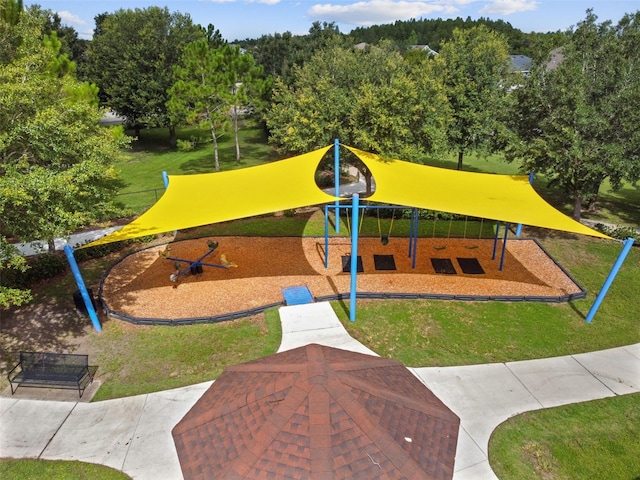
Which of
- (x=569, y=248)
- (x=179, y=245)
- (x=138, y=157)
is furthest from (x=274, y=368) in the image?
(x=138, y=157)

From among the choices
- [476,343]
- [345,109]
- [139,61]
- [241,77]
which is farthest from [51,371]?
[139,61]

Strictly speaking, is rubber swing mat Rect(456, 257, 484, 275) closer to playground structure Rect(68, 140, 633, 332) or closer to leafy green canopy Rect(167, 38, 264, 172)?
playground structure Rect(68, 140, 633, 332)

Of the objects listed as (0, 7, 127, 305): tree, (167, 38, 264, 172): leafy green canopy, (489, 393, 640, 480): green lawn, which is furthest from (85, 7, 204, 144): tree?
(489, 393, 640, 480): green lawn

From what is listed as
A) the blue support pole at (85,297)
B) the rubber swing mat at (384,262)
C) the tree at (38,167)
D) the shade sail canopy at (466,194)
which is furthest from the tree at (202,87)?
the blue support pole at (85,297)

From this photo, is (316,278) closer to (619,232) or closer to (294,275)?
(294,275)

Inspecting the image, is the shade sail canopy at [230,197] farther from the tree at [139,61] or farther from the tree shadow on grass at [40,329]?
the tree at [139,61]

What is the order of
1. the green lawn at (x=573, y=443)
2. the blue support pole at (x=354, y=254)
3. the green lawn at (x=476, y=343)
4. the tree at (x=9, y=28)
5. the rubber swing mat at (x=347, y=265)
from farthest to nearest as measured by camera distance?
the rubber swing mat at (x=347, y=265) → the tree at (x=9, y=28) → the blue support pole at (x=354, y=254) → the green lawn at (x=476, y=343) → the green lawn at (x=573, y=443)

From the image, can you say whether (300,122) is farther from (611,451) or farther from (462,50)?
(611,451)
